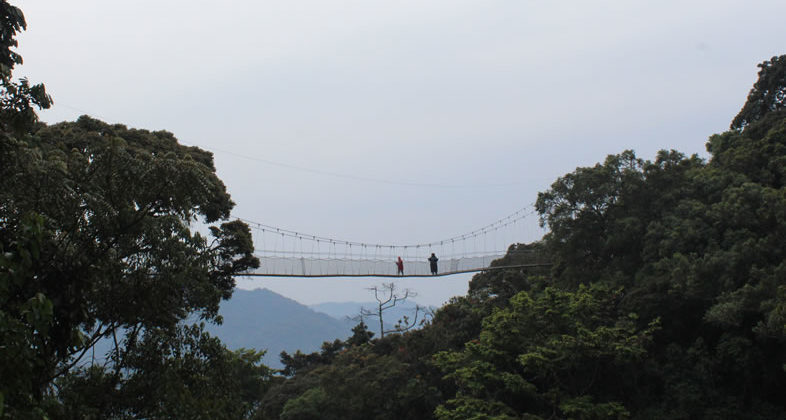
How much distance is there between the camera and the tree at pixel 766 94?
826 inches

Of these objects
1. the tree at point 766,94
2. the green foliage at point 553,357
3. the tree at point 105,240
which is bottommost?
the green foliage at point 553,357

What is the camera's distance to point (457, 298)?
73.5 feet

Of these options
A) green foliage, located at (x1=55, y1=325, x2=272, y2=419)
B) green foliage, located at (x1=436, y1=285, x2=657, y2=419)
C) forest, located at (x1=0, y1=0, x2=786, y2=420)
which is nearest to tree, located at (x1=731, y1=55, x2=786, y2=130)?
forest, located at (x1=0, y1=0, x2=786, y2=420)

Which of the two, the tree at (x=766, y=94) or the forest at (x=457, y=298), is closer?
the forest at (x=457, y=298)

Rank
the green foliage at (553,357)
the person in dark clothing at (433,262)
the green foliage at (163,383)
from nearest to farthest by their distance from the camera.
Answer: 1. the green foliage at (163,383)
2. the green foliage at (553,357)
3. the person in dark clothing at (433,262)

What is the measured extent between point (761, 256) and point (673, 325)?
11.1 feet

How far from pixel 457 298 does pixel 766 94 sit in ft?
36.3

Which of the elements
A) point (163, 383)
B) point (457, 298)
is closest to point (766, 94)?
point (457, 298)

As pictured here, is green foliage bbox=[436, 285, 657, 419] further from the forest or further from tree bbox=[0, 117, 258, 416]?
tree bbox=[0, 117, 258, 416]

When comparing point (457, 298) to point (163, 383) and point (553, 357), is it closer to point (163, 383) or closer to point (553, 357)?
point (553, 357)

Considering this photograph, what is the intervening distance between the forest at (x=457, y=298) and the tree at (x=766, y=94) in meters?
0.07

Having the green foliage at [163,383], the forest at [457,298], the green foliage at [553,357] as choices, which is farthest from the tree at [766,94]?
the green foliage at [163,383]

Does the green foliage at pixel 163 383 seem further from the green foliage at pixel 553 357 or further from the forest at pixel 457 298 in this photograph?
the green foliage at pixel 553 357

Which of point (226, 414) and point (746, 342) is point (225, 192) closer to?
point (226, 414)
